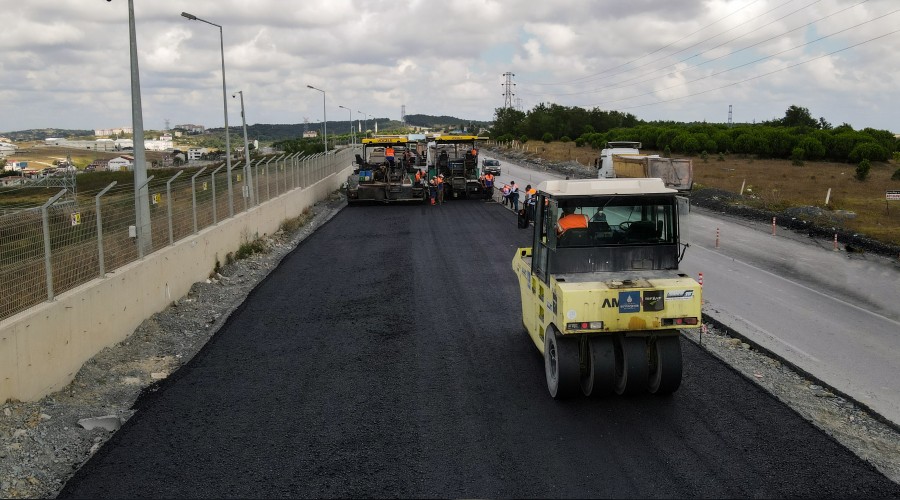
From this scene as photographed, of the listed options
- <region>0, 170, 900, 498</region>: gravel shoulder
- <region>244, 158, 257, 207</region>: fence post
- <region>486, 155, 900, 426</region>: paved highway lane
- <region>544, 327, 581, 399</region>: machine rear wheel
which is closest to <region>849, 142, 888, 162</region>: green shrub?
<region>486, 155, 900, 426</region>: paved highway lane

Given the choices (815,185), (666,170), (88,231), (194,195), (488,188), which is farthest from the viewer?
(815,185)

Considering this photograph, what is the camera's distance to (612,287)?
8562 mm

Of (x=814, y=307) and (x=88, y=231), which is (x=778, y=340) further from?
(x=88, y=231)

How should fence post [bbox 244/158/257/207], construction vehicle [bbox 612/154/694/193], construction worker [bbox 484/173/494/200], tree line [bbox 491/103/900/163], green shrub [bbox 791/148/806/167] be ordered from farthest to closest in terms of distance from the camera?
tree line [bbox 491/103/900/163]
green shrub [bbox 791/148/806/167]
construction worker [bbox 484/173/494/200]
construction vehicle [bbox 612/154/694/193]
fence post [bbox 244/158/257/207]

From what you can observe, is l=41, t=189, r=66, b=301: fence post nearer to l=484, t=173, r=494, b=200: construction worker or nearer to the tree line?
l=484, t=173, r=494, b=200: construction worker

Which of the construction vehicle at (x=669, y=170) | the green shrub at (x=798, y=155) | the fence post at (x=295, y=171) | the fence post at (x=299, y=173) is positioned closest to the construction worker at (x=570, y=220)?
the construction vehicle at (x=669, y=170)

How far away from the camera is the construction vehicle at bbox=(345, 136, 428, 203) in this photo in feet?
121

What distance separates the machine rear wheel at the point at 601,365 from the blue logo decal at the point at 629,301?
1.98 ft

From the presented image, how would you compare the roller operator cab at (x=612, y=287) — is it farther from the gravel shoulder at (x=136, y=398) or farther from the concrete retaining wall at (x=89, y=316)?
the concrete retaining wall at (x=89, y=316)

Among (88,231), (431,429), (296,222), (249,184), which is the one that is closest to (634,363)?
(431,429)

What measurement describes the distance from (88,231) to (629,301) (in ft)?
25.1

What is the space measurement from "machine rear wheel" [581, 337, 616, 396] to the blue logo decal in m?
0.60

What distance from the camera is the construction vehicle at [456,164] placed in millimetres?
39375

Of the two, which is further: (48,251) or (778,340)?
(778,340)
